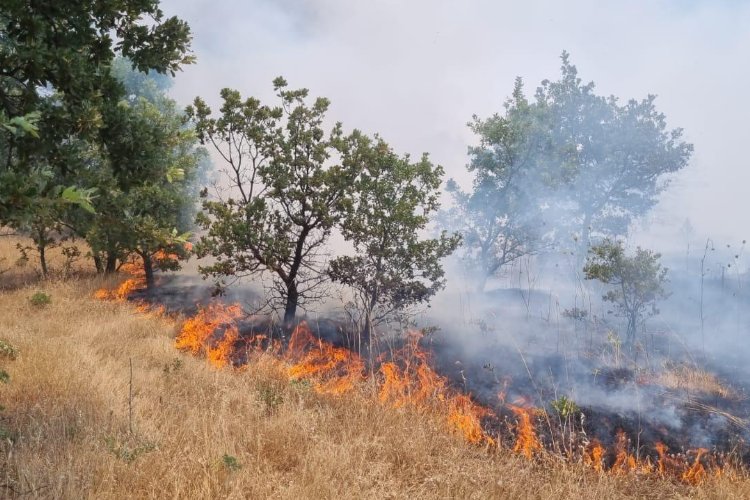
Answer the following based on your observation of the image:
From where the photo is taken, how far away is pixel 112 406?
5820 millimetres

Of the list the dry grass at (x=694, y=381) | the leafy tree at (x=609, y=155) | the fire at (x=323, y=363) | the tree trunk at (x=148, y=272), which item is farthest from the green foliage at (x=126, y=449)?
the leafy tree at (x=609, y=155)

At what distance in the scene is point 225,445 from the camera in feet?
15.9

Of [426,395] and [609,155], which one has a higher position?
[609,155]

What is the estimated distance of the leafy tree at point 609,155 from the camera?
20875 mm

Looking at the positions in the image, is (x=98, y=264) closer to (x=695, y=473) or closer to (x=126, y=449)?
(x=126, y=449)

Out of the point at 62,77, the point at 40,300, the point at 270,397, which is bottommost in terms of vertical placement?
the point at 270,397

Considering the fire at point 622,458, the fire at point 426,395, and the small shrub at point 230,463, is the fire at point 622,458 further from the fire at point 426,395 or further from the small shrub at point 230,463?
the small shrub at point 230,463

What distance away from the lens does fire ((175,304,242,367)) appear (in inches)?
392

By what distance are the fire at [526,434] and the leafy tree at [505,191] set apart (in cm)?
838

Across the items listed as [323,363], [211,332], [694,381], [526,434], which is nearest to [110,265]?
[211,332]

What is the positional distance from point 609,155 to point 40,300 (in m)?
23.9

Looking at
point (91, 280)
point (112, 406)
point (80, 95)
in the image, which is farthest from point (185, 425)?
point (91, 280)

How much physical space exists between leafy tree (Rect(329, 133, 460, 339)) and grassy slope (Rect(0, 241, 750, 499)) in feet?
11.1

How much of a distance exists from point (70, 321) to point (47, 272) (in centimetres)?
632
